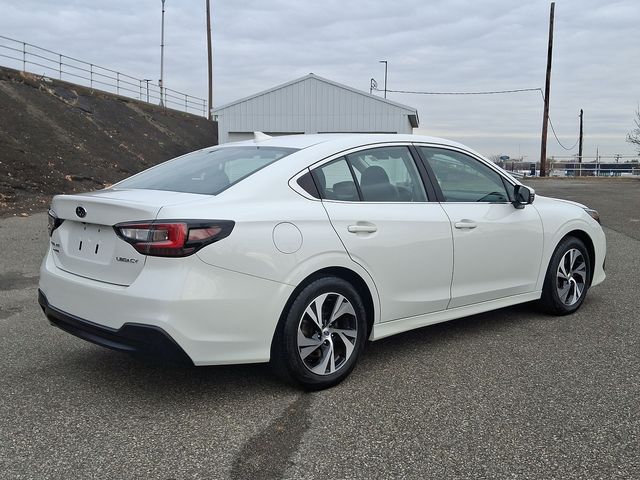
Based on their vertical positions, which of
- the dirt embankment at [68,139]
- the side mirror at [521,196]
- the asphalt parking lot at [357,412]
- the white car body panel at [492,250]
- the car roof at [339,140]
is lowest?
the asphalt parking lot at [357,412]

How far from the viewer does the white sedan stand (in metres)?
3.23

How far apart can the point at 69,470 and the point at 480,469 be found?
188cm

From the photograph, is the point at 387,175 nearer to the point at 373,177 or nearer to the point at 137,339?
the point at 373,177

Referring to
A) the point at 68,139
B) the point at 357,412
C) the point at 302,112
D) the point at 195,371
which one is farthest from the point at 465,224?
the point at 302,112

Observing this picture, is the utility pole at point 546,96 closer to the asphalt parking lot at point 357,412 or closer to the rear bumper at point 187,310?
the asphalt parking lot at point 357,412

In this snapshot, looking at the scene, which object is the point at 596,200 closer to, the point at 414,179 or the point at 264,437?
the point at 414,179

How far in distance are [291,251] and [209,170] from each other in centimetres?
92

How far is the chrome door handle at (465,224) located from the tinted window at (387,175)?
0.31 metres

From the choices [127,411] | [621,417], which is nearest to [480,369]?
[621,417]

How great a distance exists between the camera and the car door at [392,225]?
3875 mm

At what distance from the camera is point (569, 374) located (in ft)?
13.1

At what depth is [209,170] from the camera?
402 centimetres

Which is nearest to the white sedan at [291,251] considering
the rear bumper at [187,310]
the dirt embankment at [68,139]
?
the rear bumper at [187,310]

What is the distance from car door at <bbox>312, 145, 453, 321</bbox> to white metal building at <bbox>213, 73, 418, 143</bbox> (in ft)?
74.9
